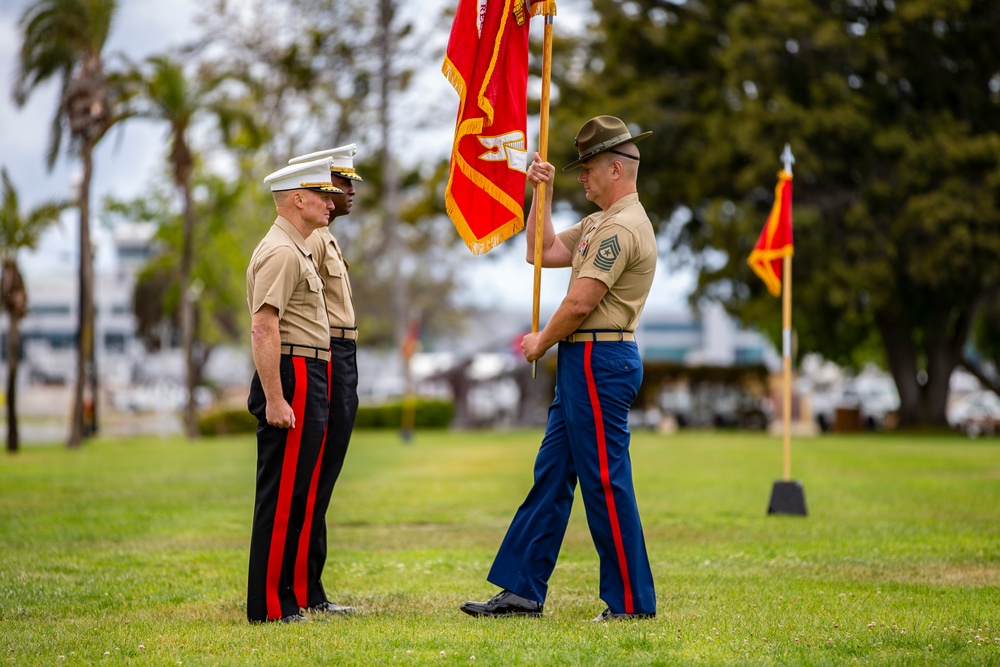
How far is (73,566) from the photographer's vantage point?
8.44 metres

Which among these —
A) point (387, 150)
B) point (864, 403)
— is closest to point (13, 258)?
point (387, 150)

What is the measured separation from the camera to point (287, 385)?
6375 mm

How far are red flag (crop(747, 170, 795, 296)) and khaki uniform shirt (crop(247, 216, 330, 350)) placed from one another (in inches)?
267

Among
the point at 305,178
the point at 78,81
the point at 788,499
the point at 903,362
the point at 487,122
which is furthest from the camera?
the point at 903,362

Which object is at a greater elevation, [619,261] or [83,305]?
[83,305]

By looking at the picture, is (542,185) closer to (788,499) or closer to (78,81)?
(788,499)

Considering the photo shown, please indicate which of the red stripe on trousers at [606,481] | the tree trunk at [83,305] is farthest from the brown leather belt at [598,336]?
the tree trunk at [83,305]

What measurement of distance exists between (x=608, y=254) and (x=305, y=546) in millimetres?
2129

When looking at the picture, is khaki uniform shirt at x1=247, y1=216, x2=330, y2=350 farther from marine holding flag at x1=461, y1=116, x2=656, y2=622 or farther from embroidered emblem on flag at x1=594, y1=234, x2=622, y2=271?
embroidered emblem on flag at x1=594, y1=234, x2=622, y2=271

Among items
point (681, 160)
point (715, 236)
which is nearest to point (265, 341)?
point (715, 236)

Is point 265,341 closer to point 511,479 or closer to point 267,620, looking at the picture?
point 267,620

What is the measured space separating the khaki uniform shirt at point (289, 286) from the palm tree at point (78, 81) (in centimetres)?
2232

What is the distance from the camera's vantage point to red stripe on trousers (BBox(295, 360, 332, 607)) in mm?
6602

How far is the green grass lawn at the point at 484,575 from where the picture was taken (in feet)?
18.5
